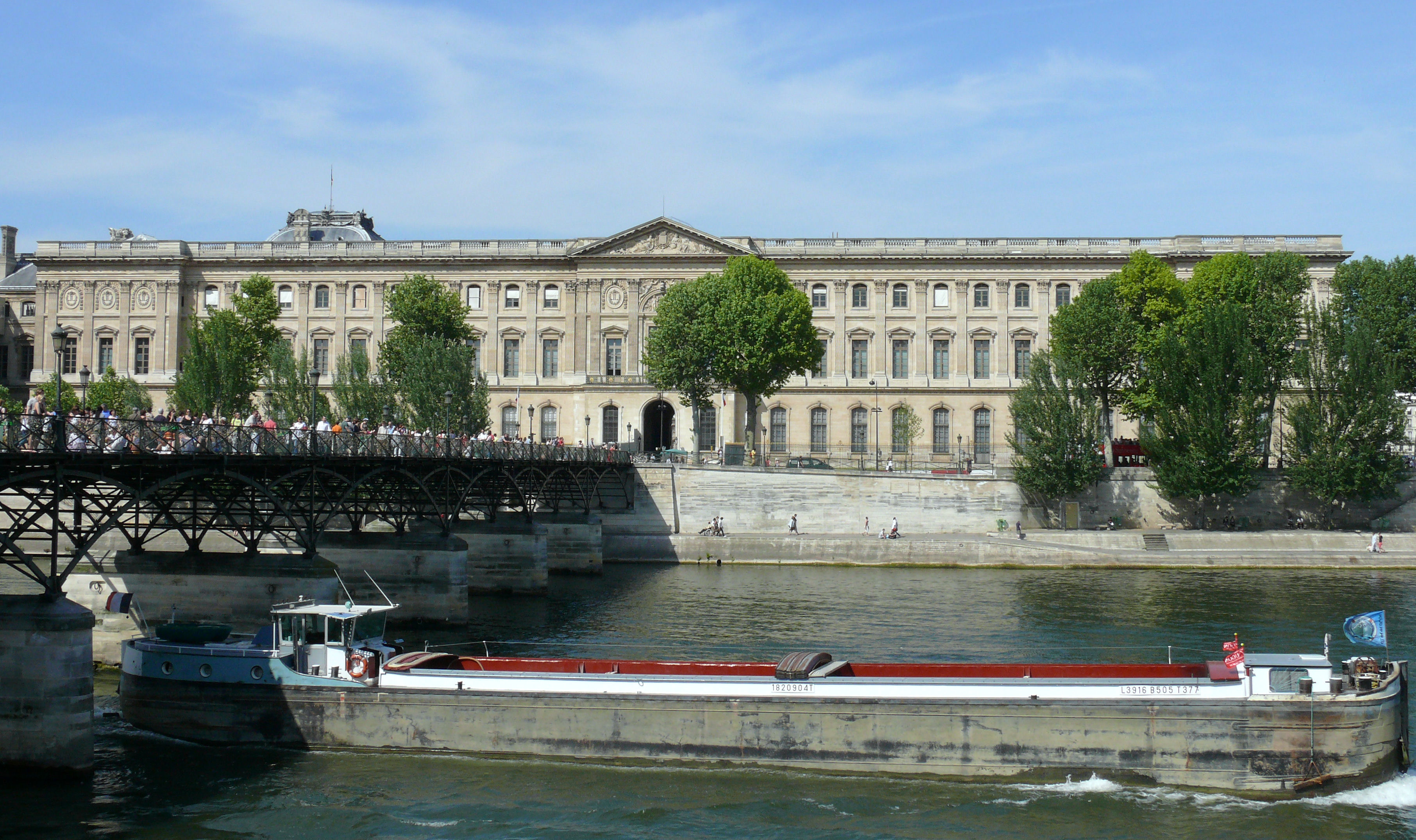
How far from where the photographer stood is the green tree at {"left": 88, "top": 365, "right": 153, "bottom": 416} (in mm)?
86125

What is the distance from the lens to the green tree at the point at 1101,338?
76.2 m

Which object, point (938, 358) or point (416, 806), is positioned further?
point (938, 358)

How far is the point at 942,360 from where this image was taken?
3799 inches

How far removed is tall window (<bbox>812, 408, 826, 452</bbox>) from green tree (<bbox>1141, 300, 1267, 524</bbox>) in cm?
3067

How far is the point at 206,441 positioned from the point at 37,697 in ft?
24.7

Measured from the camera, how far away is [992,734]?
25219mm

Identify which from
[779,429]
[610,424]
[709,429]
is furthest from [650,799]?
[779,429]

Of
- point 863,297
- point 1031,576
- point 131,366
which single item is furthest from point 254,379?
point 1031,576

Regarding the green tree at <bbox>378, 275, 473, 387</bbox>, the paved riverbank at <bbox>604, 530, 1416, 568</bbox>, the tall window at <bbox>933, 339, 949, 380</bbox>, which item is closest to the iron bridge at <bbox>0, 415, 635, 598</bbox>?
the paved riverbank at <bbox>604, 530, 1416, 568</bbox>

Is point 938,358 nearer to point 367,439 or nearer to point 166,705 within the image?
point 367,439

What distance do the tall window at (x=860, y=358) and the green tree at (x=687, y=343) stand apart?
19852 mm

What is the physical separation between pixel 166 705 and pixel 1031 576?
41.6m

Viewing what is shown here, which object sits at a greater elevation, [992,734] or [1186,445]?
[1186,445]

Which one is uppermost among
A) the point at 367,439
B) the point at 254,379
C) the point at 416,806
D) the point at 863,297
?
the point at 863,297
